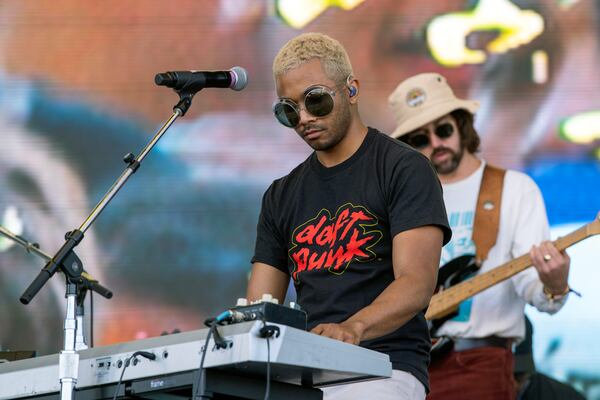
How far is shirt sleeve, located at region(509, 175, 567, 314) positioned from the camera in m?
4.57

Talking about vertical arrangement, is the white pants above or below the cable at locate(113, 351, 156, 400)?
above

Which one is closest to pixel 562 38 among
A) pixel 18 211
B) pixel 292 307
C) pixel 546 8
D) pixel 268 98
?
pixel 546 8

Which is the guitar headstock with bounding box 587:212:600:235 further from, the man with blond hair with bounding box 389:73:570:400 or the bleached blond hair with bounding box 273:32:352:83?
the bleached blond hair with bounding box 273:32:352:83

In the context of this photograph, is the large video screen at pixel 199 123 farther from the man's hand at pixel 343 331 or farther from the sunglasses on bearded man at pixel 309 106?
the man's hand at pixel 343 331

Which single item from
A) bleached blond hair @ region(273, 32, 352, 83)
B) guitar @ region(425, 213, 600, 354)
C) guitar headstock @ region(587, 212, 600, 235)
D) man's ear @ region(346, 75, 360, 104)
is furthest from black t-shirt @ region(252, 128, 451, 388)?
guitar headstock @ region(587, 212, 600, 235)

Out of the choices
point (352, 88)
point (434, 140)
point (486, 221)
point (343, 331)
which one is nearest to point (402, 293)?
point (343, 331)

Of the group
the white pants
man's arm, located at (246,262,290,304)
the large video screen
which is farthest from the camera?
the large video screen

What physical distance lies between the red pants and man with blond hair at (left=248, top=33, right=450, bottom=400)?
126 centimetres

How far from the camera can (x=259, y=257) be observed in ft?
11.6

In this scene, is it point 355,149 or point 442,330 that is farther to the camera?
point 442,330

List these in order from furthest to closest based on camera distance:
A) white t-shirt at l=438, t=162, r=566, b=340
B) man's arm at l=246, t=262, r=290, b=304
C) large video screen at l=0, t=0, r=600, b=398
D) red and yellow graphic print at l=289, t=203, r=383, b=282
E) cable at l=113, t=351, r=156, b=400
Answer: large video screen at l=0, t=0, r=600, b=398 → white t-shirt at l=438, t=162, r=566, b=340 → man's arm at l=246, t=262, r=290, b=304 → red and yellow graphic print at l=289, t=203, r=383, b=282 → cable at l=113, t=351, r=156, b=400

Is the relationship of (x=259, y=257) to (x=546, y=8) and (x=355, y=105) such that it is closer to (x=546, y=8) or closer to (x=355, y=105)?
(x=355, y=105)

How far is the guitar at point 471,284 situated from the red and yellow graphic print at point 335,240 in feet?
4.17

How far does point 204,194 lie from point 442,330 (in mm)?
1571
